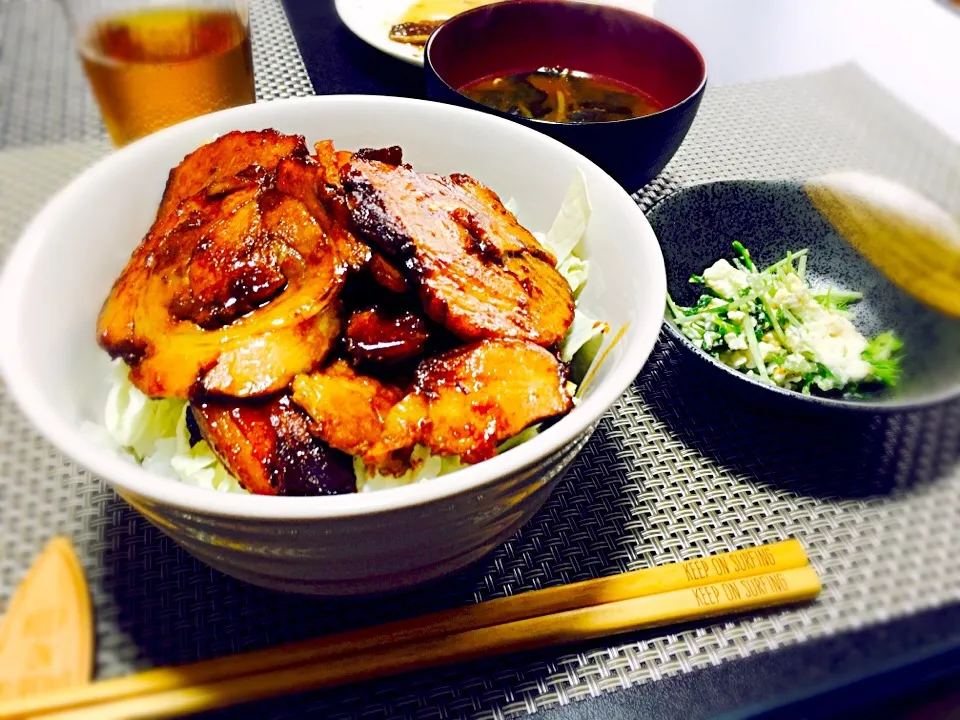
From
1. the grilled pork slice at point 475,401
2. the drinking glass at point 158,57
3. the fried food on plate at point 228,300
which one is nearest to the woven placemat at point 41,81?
the drinking glass at point 158,57

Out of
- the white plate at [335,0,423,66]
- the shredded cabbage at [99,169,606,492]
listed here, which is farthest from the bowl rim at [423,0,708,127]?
the shredded cabbage at [99,169,606,492]

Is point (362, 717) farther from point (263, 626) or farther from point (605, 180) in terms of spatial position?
point (605, 180)

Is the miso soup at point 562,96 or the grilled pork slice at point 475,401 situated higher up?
the miso soup at point 562,96

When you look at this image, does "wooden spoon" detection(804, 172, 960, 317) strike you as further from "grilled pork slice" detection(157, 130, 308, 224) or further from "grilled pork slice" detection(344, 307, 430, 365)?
"grilled pork slice" detection(157, 130, 308, 224)

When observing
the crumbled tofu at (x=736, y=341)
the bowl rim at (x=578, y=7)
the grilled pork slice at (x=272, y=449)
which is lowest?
the crumbled tofu at (x=736, y=341)

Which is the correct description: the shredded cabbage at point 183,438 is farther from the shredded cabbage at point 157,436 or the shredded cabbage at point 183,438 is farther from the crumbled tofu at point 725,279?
the crumbled tofu at point 725,279

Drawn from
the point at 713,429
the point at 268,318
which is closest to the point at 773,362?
the point at 713,429
